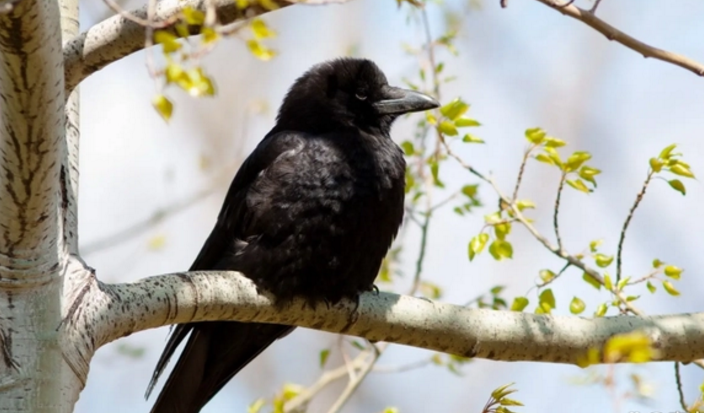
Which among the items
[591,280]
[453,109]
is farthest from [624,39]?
[591,280]

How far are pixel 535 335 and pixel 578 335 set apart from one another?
144 millimetres

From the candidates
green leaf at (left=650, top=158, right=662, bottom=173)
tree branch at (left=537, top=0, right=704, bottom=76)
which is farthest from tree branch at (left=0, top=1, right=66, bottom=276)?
green leaf at (left=650, top=158, right=662, bottom=173)

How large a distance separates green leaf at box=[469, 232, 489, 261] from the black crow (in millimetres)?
406

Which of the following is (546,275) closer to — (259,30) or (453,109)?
(453,109)

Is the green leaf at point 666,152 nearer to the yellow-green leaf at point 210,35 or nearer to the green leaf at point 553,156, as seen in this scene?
the green leaf at point 553,156

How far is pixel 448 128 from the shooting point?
3781 mm

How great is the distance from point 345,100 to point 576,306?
155 cm

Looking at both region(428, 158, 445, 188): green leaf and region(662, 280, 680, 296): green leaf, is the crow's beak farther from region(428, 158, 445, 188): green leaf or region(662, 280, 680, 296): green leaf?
region(662, 280, 680, 296): green leaf

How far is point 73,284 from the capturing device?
8.48 feet

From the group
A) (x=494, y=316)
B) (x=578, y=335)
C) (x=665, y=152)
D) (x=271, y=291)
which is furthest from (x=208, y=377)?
(x=665, y=152)

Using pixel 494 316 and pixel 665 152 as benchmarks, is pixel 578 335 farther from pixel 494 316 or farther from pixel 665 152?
pixel 665 152

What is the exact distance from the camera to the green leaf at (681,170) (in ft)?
11.1

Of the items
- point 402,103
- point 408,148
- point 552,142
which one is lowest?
point 552,142

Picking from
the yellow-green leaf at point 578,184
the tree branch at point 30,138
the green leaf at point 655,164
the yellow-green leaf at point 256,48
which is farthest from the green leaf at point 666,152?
the tree branch at point 30,138
